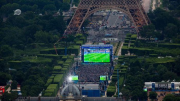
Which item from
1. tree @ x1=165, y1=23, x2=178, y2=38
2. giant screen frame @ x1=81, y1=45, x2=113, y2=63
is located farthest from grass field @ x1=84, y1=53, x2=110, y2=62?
tree @ x1=165, y1=23, x2=178, y2=38

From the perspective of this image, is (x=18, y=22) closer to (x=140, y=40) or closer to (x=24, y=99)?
(x=140, y=40)

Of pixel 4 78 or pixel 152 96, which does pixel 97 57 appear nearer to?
pixel 4 78

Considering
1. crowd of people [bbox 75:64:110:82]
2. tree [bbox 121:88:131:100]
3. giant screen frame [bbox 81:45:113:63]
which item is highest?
giant screen frame [bbox 81:45:113:63]

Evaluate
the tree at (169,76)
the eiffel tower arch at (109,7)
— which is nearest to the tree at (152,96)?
the tree at (169,76)

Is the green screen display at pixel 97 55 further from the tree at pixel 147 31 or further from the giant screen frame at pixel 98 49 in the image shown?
the tree at pixel 147 31

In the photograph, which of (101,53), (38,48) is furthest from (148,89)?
(38,48)

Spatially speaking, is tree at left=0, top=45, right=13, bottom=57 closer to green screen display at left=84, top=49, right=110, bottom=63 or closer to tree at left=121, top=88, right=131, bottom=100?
green screen display at left=84, top=49, right=110, bottom=63
